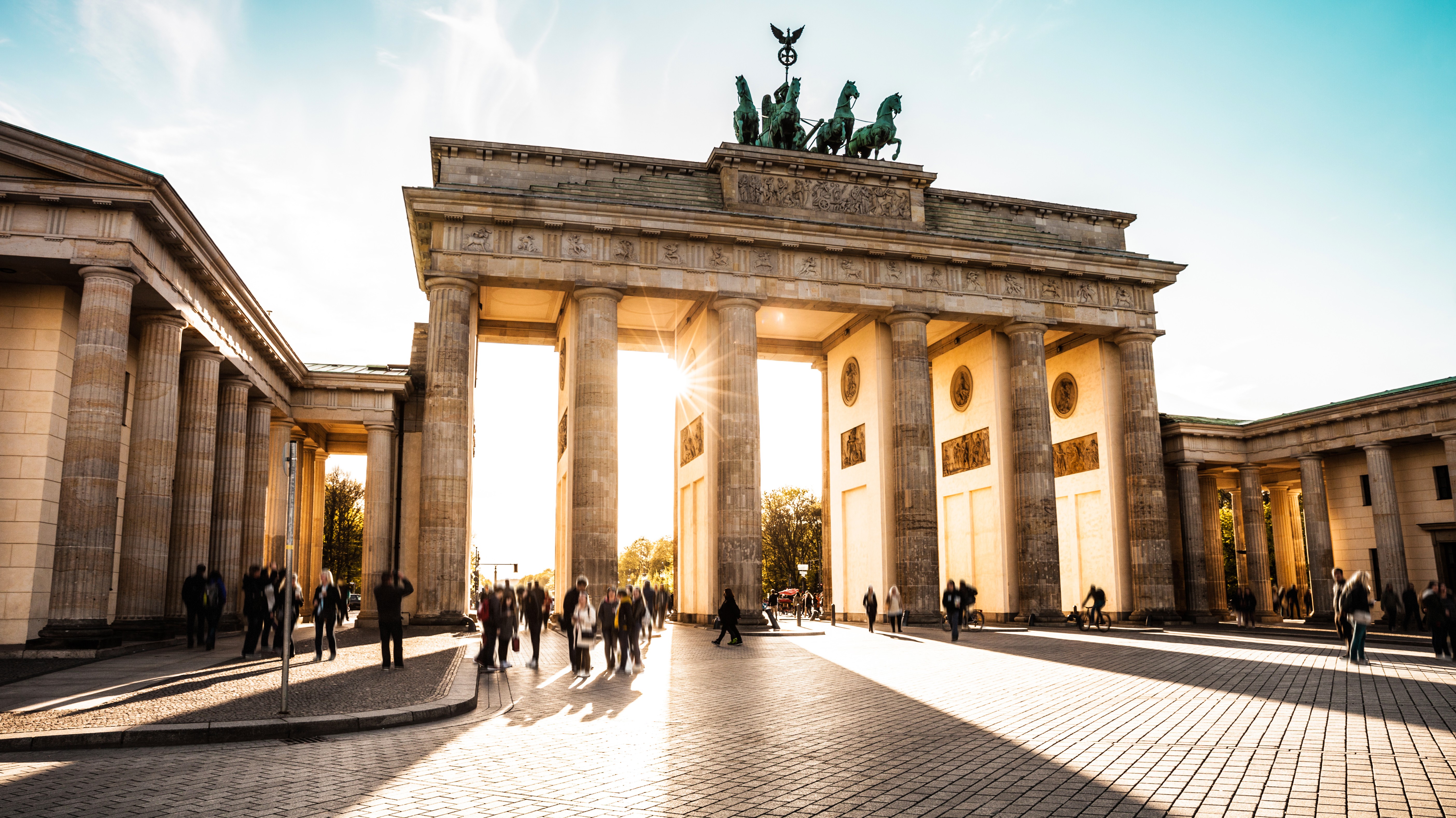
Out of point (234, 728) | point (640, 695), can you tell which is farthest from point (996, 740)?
point (234, 728)

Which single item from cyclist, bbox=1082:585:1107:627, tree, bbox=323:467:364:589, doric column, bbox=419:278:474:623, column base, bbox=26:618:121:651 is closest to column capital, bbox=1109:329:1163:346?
cyclist, bbox=1082:585:1107:627

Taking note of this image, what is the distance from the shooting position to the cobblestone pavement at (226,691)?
10.2 metres

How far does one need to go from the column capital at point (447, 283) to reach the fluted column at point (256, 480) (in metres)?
7.15

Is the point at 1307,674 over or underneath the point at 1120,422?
underneath

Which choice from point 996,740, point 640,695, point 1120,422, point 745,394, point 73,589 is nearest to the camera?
point 996,740

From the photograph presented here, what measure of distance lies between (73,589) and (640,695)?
1279 centimetres

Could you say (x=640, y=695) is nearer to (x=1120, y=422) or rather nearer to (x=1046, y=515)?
(x=1046, y=515)

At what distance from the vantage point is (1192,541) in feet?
128

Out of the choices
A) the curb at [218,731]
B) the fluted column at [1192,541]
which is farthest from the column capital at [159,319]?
the fluted column at [1192,541]

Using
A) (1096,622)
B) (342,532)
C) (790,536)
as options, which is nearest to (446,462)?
(1096,622)

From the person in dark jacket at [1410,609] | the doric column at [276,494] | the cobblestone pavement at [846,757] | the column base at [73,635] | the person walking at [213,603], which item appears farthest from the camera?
the doric column at [276,494]

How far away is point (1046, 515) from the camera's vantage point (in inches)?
1383

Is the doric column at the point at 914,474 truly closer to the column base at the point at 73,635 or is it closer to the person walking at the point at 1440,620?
the person walking at the point at 1440,620

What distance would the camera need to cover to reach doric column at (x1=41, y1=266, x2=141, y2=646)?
18.2m
